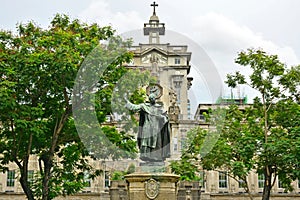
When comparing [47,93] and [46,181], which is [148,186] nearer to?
[46,181]

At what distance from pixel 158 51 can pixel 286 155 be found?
44.1ft

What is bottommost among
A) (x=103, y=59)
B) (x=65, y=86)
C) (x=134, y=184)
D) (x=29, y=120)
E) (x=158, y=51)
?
(x=134, y=184)

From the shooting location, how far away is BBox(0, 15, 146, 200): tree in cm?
2091

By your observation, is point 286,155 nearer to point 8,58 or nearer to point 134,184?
point 134,184

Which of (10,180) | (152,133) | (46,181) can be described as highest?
(152,133)

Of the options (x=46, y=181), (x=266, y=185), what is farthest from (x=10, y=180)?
(x=266, y=185)

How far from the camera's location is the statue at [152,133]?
16.7 m

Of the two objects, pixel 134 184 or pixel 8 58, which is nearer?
pixel 134 184

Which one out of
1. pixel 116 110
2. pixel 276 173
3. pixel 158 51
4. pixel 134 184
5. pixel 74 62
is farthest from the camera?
pixel 158 51

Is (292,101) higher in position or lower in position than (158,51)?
lower

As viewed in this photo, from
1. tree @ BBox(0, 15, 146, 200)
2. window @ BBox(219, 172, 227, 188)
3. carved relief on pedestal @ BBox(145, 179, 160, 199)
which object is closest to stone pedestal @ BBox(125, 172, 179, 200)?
carved relief on pedestal @ BBox(145, 179, 160, 199)

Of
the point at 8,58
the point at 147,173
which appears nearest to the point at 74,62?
the point at 8,58

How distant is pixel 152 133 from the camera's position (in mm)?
16703

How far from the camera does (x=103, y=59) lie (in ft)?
73.5
